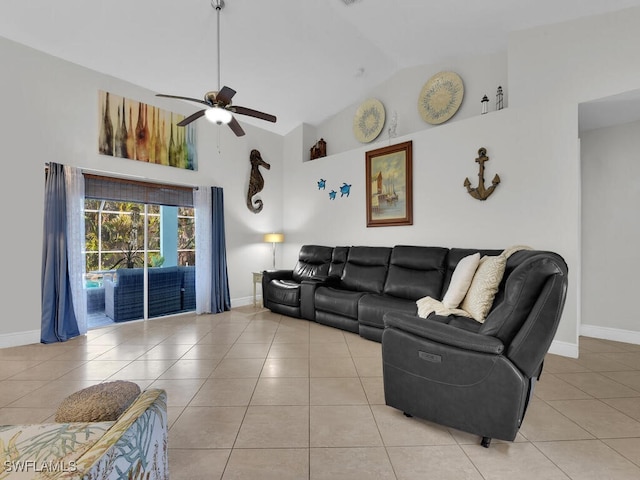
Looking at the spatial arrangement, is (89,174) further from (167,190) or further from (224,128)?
(224,128)

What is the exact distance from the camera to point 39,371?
8.86ft

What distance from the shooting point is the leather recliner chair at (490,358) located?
1.51m

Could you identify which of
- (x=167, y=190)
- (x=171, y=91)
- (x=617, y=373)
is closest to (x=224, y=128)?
(x=171, y=91)

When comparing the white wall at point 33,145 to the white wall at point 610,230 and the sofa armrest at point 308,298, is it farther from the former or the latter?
the white wall at point 610,230

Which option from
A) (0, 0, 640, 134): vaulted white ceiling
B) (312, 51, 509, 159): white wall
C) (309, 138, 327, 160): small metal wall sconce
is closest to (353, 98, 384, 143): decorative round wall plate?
(312, 51, 509, 159): white wall

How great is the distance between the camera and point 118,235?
168 inches

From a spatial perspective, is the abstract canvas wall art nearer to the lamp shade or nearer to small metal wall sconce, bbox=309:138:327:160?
the lamp shade

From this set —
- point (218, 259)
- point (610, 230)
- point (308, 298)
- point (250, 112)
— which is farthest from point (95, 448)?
point (610, 230)

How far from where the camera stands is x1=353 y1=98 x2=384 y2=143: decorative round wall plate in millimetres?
4855

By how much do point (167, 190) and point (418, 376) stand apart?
4.31m

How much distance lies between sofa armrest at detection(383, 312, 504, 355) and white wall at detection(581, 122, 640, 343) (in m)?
3.15

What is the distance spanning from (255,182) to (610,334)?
5422mm

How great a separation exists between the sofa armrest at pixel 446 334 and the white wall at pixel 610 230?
10.3 ft

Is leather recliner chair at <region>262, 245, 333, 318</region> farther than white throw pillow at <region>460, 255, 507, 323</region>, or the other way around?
leather recliner chair at <region>262, 245, 333, 318</region>
